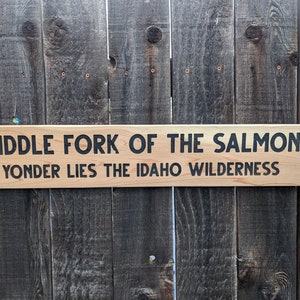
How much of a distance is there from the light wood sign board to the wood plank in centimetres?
7

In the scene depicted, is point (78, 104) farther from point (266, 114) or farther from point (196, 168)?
point (266, 114)

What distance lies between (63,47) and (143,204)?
57 cm

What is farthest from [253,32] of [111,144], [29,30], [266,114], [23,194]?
[23,194]

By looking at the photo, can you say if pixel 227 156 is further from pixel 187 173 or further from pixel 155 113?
pixel 155 113

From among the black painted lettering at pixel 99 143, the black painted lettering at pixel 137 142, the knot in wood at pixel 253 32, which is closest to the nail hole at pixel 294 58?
the knot in wood at pixel 253 32

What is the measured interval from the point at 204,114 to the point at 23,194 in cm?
64

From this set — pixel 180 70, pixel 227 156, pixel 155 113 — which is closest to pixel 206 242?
pixel 227 156

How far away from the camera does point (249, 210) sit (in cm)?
150

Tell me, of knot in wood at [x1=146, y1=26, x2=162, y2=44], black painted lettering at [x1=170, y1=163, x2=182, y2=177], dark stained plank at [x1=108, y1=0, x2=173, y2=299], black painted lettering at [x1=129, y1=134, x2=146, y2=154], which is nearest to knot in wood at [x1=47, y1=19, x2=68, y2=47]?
dark stained plank at [x1=108, y1=0, x2=173, y2=299]

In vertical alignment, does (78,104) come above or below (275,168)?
above

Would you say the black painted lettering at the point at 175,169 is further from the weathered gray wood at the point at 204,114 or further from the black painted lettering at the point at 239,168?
Answer: the black painted lettering at the point at 239,168

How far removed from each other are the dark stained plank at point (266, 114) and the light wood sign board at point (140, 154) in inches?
3.3

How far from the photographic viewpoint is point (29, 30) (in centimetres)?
143

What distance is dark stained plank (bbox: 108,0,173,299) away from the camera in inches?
56.4
